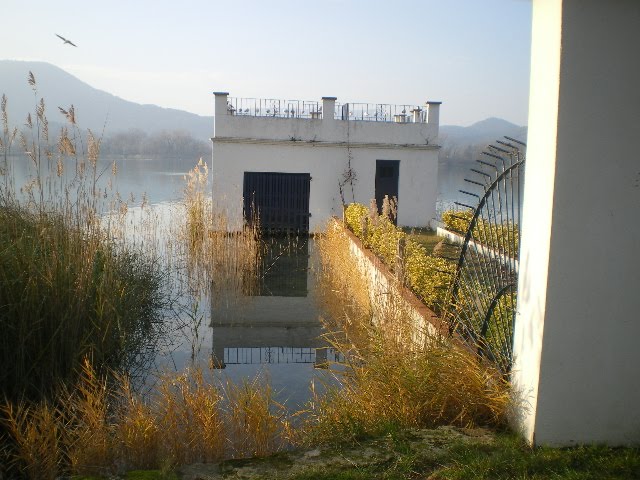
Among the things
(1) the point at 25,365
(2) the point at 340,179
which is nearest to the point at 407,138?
(2) the point at 340,179

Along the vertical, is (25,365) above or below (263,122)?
below

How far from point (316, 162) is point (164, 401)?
14008 millimetres

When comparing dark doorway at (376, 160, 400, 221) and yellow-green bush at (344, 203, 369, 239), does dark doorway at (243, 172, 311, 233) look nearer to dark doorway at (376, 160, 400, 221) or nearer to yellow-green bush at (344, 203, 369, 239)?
dark doorway at (376, 160, 400, 221)

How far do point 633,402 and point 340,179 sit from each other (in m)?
15.0

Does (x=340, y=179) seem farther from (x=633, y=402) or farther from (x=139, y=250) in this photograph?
(x=633, y=402)

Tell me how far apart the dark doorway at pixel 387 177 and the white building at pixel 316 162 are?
29 millimetres

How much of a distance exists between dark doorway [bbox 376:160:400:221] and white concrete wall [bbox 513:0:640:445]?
14986 mm

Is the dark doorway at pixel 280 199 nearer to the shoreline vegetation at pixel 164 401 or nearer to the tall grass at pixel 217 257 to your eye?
the tall grass at pixel 217 257

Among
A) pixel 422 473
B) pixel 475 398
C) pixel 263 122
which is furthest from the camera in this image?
pixel 263 122

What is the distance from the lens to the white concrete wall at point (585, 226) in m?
3.37

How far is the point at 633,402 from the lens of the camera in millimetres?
3547

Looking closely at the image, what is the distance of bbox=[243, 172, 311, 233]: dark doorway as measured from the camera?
17922 mm

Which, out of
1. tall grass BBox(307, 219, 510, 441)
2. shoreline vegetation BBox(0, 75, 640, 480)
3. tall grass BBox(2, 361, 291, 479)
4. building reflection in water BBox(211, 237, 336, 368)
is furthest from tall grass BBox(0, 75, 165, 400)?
tall grass BBox(307, 219, 510, 441)

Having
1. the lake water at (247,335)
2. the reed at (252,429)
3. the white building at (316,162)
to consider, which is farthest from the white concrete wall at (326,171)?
the reed at (252,429)
